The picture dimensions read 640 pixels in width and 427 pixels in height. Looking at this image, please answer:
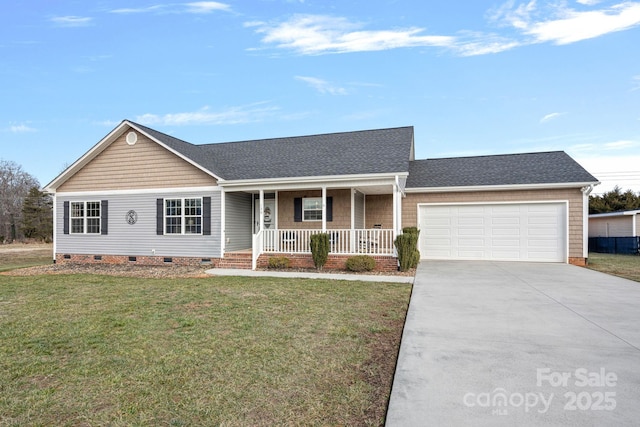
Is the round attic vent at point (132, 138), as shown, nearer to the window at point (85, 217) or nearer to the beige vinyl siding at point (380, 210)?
the window at point (85, 217)

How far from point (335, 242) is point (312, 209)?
2209 millimetres

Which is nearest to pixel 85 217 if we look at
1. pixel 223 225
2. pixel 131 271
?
pixel 131 271

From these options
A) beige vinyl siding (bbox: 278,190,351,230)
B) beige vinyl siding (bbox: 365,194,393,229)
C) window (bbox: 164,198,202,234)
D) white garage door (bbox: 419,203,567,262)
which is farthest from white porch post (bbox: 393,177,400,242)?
window (bbox: 164,198,202,234)

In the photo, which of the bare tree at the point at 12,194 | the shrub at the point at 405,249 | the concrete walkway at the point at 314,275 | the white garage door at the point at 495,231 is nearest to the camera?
the concrete walkway at the point at 314,275

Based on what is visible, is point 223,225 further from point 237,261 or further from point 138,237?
point 138,237

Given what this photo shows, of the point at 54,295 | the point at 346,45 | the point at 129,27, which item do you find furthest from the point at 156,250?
the point at 346,45

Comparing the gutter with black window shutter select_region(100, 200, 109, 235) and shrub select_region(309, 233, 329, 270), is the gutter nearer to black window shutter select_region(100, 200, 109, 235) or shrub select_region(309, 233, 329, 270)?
shrub select_region(309, 233, 329, 270)

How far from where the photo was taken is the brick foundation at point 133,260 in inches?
505

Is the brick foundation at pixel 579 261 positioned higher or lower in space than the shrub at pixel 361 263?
lower

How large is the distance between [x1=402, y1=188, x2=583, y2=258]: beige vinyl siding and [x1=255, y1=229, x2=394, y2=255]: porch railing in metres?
2.37

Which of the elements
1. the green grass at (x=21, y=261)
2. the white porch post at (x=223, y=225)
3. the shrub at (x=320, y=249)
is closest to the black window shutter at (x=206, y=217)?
the white porch post at (x=223, y=225)

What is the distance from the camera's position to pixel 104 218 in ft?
45.8

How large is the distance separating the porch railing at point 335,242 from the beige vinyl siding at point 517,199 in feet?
7.79

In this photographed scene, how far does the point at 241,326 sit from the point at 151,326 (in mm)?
1337
